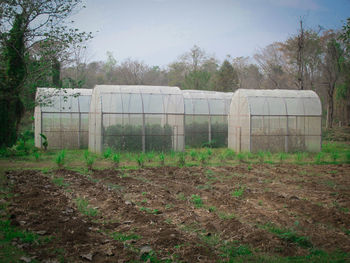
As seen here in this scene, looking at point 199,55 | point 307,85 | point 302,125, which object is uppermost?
point 199,55

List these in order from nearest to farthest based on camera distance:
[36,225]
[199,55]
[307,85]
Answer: [36,225] → [307,85] → [199,55]

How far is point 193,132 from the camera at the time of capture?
21.4 m

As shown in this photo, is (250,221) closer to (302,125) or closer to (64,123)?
(302,125)

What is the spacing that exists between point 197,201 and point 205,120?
47.2 feet

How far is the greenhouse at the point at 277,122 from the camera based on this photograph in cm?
1792

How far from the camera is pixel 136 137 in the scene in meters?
16.6

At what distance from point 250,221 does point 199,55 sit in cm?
4281

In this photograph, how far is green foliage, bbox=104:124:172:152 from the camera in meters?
16.3

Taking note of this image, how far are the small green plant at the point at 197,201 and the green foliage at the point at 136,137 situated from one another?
8734 millimetres

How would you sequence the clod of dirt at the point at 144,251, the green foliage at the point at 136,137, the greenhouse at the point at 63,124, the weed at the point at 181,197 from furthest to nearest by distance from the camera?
the greenhouse at the point at 63,124
the green foliage at the point at 136,137
the weed at the point at 181,197
the clod of dirt at the point at 144,251

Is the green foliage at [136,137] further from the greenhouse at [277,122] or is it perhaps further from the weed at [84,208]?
the weed at [84,208]

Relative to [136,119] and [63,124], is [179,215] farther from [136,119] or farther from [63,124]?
[63,124]

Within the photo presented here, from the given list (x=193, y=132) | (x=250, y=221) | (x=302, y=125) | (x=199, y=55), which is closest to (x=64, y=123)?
(x=193, y=132)

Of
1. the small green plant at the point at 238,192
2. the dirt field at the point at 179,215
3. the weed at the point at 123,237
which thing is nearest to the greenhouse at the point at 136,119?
the dirt field at the point at 179,215
